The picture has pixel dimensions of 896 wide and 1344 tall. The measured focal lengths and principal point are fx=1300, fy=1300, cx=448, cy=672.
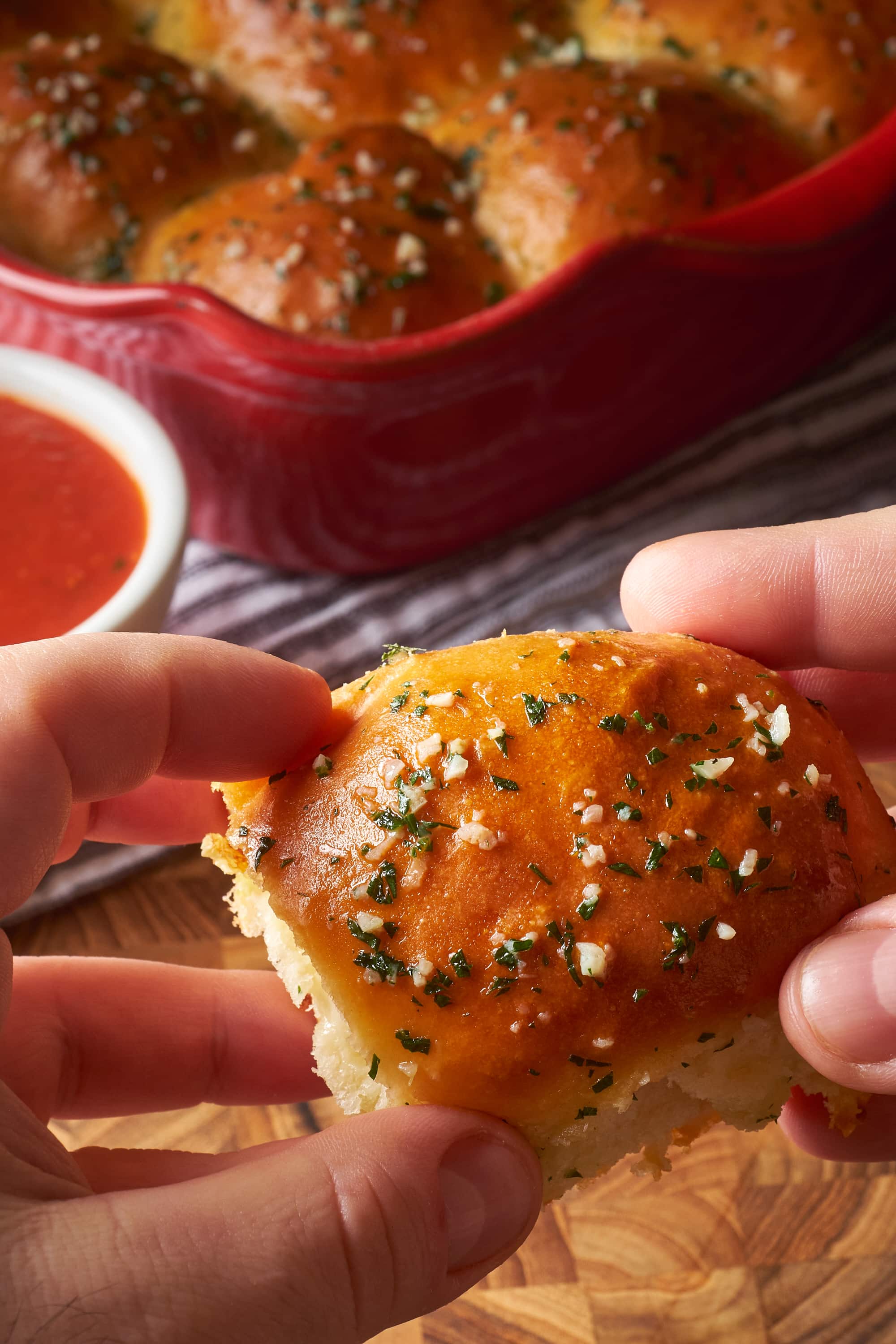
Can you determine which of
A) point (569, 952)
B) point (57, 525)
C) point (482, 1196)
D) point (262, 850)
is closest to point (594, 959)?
point (569, 952)

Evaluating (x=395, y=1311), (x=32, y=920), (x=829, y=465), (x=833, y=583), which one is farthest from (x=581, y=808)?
(x=829, y=465)

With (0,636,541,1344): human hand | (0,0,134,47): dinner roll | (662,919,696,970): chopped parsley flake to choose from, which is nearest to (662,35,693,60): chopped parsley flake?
(0,0,134,47): dinner roll

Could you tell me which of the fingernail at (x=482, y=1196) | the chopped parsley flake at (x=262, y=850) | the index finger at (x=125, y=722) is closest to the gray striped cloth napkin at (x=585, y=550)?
the index finger at (x=125, y=722)

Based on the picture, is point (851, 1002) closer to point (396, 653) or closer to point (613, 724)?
point (613, 724)

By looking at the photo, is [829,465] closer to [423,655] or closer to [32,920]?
[423,655]

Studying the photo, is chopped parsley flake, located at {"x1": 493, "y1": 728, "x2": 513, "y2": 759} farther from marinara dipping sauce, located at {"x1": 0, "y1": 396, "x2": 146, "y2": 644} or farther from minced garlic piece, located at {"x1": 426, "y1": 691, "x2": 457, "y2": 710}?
marinara dipping sauce, located at {"x1": 0, "y1": 396, "x2": 146, "y2": 644}

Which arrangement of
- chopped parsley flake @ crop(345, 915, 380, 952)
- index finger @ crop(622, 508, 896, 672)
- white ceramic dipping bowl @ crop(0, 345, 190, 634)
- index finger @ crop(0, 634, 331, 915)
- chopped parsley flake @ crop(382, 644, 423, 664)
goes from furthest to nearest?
1. white ceramic dipping bowl @ crop(0, 345, 190, 634)
2. index finger @ crop(622, 508, 896, 672)
3. chopped parsley flake @ crop(382, 644, 423, 664)
4. chopped parsley flake @ crop(345, 915, 380, 952)
5. index finger @ crop(0, 634, 331, 915)
